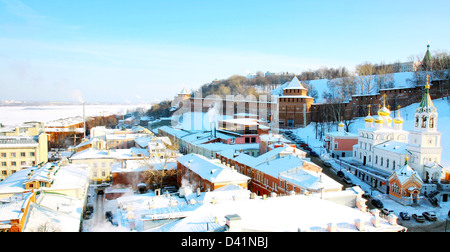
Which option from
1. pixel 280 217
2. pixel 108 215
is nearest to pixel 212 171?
pixel 108 215

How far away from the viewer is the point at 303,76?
49844 mm

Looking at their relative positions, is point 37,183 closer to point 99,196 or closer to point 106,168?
point 99,196

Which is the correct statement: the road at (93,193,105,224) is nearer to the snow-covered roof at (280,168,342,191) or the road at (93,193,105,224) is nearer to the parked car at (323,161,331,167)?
the snow-covered roof at (280,168,342,191)

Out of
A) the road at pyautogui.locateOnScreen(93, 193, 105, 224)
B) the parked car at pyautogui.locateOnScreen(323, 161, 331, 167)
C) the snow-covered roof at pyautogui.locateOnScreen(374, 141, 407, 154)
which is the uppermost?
the snow-covered roof at pyautogui.locateOnScreen(374, 141, 407, 154)

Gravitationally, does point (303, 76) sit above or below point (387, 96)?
above

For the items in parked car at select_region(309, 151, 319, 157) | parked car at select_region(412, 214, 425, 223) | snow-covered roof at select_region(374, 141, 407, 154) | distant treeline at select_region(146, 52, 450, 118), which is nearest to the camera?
parked car at select_region(412, 214, 425, 223)

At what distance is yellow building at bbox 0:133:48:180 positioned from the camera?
18.5 meters

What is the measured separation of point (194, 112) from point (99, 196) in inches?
1062

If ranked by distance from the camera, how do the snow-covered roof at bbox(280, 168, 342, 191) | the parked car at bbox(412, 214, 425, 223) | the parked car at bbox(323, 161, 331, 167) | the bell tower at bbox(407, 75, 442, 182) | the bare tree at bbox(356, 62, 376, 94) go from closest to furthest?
1. the snow-covered roof at bbox(280, 168, 342, 191)
2. the parked car at bbox(412, 214, 425, 223)
3. the bell tower at bbox(407, 75, 442, 182)
4. the parked car at bbox(323, 161, 331, 167)
5. the bare tree at bbox(356, 62, 376, 94)

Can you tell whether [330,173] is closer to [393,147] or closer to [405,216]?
[393,147]

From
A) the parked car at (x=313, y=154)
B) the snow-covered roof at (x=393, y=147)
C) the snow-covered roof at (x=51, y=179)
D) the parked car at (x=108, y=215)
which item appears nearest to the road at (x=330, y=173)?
the parked car at (x=313, y=154)

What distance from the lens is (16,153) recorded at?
1856 centimetres

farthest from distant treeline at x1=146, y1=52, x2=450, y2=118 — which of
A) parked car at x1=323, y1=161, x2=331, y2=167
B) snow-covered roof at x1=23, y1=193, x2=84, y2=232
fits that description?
snow-covered roof at x1=23, y1=193, x2=84, y2=232
